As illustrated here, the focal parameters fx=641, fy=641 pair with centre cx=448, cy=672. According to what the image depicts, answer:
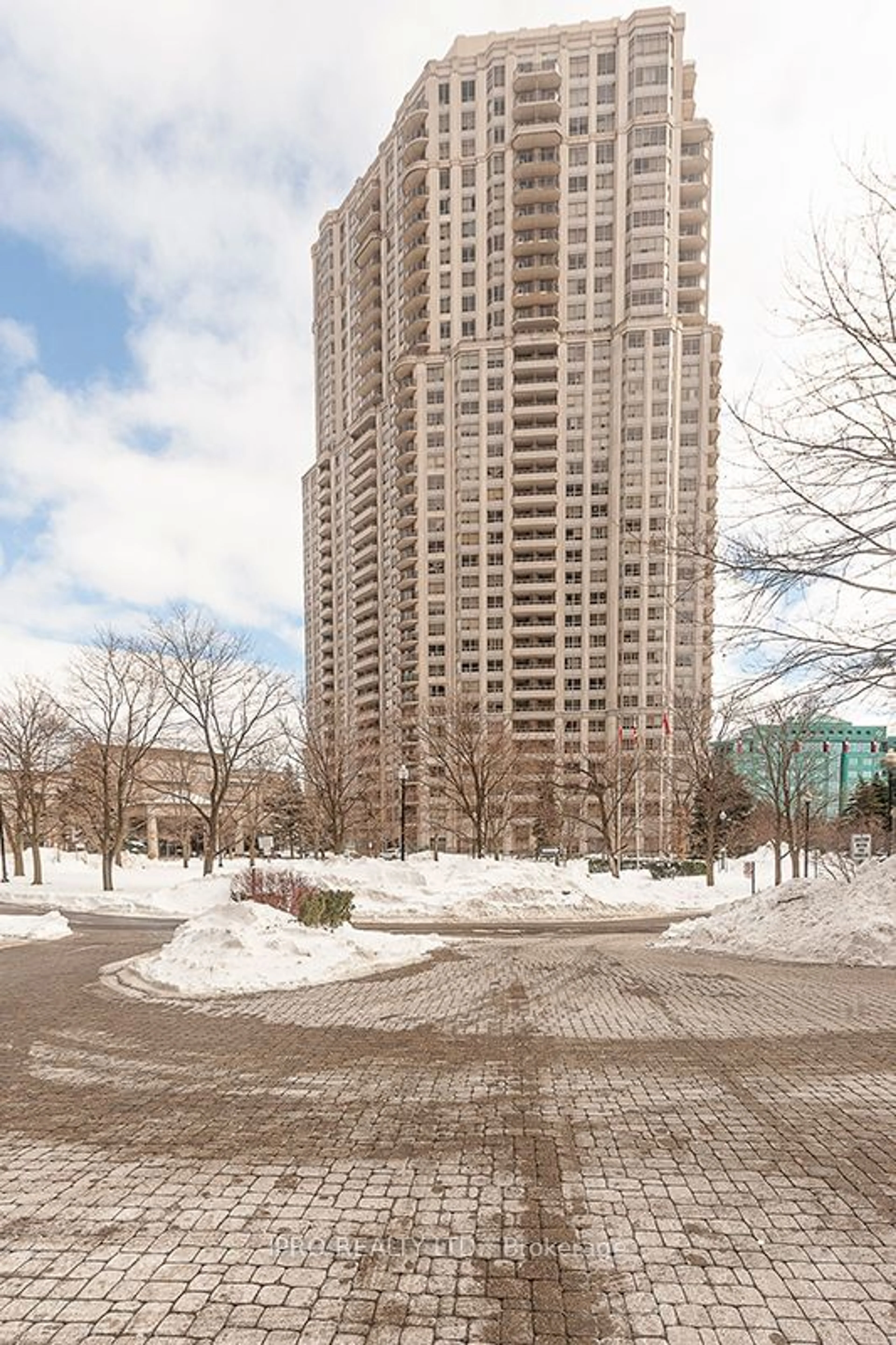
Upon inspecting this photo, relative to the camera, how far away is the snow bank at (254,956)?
29.1 feet

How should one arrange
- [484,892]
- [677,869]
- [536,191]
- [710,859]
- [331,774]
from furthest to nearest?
[536,191] < [677,869] < [331,774] < [710,859] < [484,892]

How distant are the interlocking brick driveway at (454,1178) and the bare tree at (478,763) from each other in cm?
2103

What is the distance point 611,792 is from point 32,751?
30616 mm

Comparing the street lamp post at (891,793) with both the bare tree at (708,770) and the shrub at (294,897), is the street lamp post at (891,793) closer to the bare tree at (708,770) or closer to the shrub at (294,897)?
the bare tree at (708,770)

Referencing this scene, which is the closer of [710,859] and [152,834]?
[710,859]

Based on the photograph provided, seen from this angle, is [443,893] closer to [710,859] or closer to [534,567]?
[710,859]

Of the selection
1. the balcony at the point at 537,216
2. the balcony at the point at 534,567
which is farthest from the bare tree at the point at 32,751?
the balcony at the point at 537,216

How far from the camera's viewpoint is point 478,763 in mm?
31547

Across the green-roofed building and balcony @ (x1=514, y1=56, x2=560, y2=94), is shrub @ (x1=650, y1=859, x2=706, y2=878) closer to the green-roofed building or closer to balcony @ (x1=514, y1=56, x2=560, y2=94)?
the green-roofed building

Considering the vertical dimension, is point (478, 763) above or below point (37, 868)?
above

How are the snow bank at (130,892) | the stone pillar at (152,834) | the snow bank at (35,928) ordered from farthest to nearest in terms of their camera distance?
the stone pillar at (152,834)
the snow bank at (130,892)
the snow bank at (35,928)

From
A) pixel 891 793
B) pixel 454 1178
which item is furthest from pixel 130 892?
pixel 891 793

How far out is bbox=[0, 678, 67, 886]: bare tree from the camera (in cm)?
3095

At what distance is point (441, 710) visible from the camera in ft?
128
